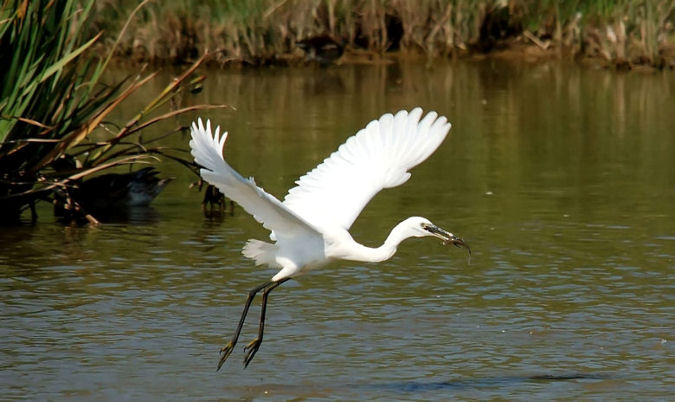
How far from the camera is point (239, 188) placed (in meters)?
6.19

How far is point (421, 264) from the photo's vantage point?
9344 millimetres

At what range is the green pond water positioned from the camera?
6.64 m

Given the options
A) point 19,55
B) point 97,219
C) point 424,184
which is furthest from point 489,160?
point 19,55

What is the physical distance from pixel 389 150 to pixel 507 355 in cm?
127

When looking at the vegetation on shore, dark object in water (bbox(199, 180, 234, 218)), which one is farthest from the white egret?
dark object in water (bbox(199, 180, 234, 218))

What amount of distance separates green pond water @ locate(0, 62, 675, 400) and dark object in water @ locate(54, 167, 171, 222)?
16 centimetres

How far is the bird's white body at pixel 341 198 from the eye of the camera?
6648 mm

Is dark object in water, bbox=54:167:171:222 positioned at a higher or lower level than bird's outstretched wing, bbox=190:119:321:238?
lower

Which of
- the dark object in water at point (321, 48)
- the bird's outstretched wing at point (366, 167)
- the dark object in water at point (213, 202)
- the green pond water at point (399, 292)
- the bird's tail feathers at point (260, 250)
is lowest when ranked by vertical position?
the green pond water at point (399, 292)

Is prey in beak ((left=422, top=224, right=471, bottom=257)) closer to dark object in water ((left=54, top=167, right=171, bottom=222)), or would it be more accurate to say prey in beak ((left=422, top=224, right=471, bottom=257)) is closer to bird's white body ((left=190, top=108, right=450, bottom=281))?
bird's white body ((left=190, top=108, right=450, bottom=281))

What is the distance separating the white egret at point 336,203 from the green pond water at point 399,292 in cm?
48

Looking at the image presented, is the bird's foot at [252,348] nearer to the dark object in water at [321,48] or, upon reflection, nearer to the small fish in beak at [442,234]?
the small fish in beak at [442,234]

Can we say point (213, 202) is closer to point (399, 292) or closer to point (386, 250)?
point (399, 292)

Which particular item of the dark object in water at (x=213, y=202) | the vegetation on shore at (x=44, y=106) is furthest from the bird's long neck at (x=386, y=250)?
the dark object in water at (x=213, y=202)
